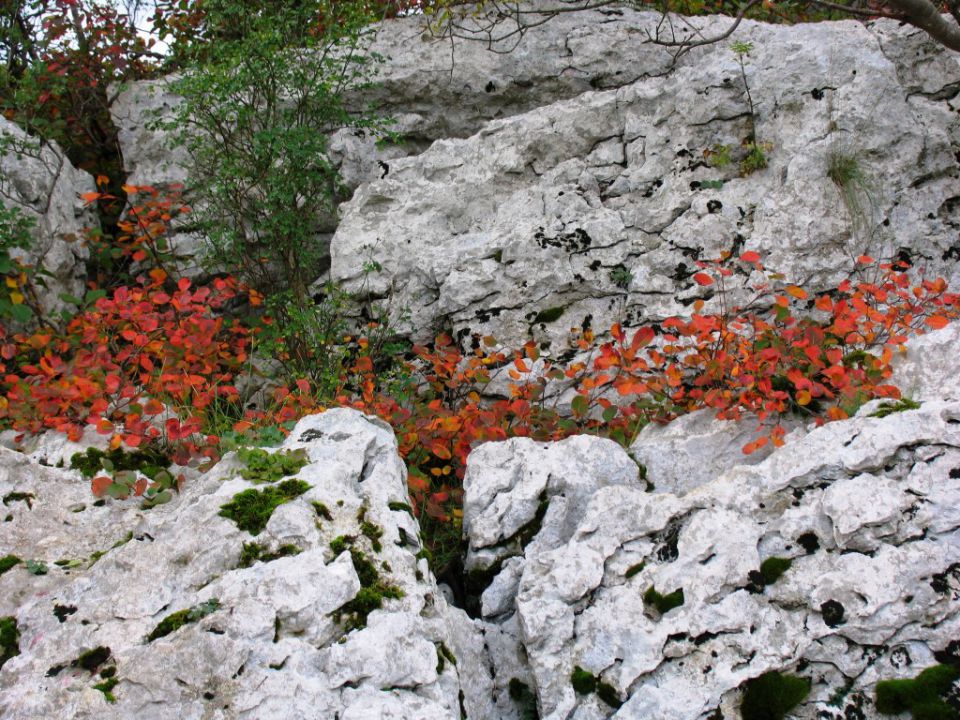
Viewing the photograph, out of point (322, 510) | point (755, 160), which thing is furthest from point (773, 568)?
point (755, 160)

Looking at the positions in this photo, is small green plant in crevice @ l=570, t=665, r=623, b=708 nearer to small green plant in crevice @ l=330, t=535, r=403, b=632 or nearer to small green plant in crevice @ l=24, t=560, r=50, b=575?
small green plant in crevice @ l=330, t=535, r=403, b=632

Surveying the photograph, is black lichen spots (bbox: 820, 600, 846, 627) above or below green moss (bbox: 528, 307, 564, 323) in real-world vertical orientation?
below

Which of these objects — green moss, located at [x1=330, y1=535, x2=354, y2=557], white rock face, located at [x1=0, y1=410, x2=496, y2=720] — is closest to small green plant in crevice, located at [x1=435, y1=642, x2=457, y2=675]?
white rock face, located at [x1=0, y1=410, x2=496, y2=720]

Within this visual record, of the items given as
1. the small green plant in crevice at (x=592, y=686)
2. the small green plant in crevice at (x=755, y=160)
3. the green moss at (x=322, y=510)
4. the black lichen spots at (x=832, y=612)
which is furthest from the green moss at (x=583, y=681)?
the small green plant in crevice at (x=755, y=160)

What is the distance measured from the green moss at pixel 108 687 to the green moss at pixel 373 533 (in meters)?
0.96

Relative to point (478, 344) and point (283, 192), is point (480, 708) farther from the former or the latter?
point (283, 192)

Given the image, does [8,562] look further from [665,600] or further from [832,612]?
[832,612]

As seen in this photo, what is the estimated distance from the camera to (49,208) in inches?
247

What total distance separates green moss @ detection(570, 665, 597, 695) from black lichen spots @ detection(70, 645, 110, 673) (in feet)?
5.20

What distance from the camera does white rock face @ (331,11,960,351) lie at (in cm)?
509

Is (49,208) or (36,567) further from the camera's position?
(49,208)

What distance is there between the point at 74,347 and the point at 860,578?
16.3ft

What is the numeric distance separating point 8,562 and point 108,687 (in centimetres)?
88

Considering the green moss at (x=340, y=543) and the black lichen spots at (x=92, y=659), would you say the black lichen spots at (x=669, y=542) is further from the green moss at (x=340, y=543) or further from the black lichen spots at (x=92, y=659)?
the black lichen spots at (x=92, y=659)
